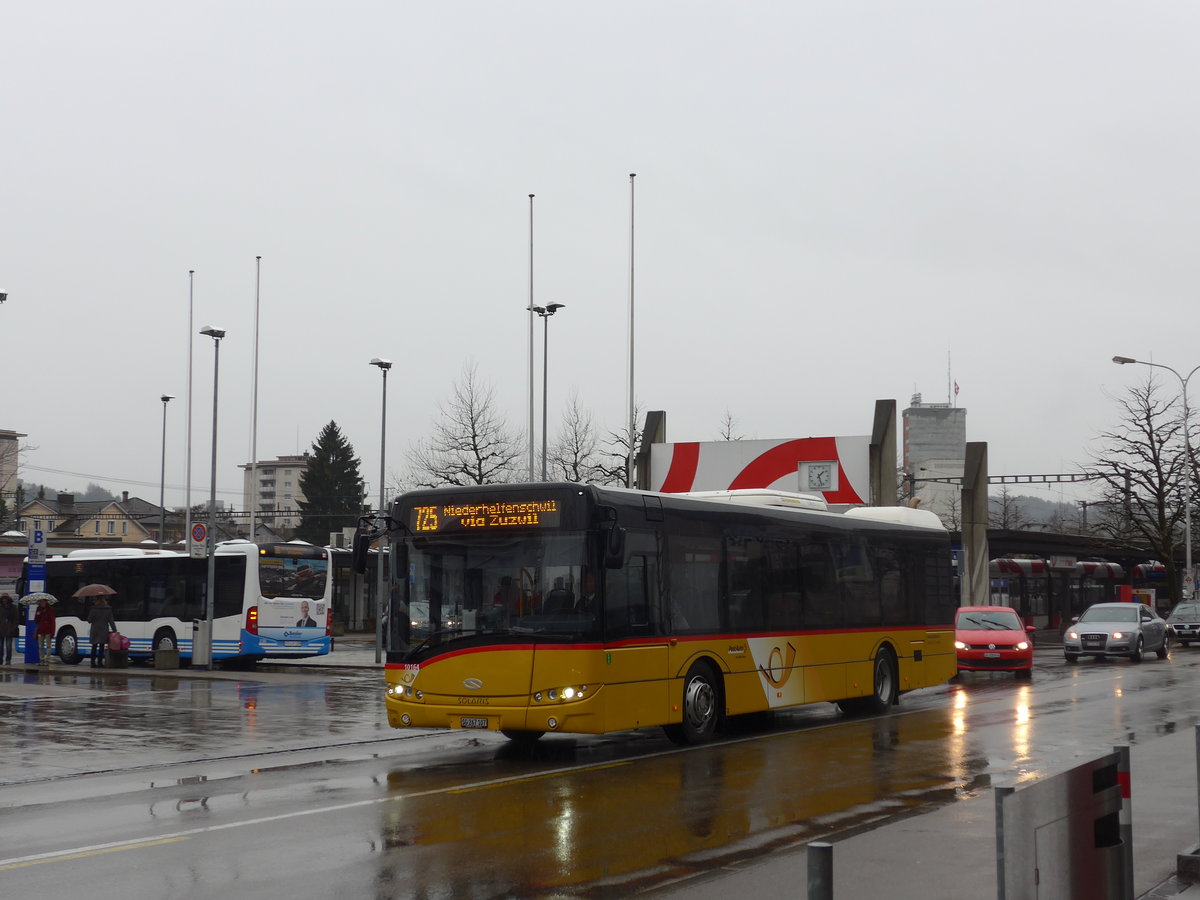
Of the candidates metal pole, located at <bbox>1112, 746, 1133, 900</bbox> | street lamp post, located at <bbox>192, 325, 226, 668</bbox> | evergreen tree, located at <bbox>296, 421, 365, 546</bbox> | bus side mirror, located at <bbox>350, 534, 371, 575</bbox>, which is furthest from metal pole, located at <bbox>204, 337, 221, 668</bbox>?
evergreen tree, located at <bbox>296, 421, 365, 546</bbox>

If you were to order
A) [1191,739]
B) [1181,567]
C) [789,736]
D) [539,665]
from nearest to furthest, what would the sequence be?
1. [539,665]
2. [1191,739]
3. [789,736]
4. [1181,567]

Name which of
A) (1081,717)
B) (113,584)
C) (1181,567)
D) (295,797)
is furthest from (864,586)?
(1181,567)

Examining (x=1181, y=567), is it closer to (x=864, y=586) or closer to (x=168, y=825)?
(x=864, y=586)

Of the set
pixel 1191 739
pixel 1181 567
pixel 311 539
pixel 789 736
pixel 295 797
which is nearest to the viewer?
pixel 295 797

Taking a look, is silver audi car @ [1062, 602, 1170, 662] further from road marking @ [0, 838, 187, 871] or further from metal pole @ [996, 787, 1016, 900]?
metal pole @ [996, 787, 1016, 900]

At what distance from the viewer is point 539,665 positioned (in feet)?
46.3

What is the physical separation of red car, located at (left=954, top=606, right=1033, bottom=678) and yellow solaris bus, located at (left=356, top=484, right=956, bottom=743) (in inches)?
494

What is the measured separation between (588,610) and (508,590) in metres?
0.91

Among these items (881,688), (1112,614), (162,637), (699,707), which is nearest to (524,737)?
Result: (699,707)

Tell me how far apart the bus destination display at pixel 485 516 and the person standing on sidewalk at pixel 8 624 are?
23327 mm

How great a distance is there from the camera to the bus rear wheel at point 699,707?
1584cm

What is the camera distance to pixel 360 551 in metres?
16.0

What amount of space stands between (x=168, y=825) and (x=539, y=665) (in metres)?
4.61

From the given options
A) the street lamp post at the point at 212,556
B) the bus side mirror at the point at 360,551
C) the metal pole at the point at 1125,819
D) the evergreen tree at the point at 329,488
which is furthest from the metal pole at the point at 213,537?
the evergreen tree at the point at 329,488
